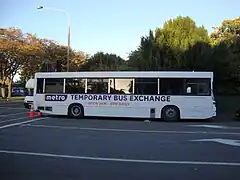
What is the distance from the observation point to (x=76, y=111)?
875 inches

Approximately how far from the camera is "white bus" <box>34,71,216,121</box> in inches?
819

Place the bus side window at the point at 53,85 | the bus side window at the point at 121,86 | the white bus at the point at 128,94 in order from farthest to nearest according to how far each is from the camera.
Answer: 1. the bus side window at the point at 53,85
2. the bus side window at the point at 121,86
3. the white bus at the point at 128,94

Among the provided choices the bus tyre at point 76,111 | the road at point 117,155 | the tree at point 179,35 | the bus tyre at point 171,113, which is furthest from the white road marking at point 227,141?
the tree at point 179,35

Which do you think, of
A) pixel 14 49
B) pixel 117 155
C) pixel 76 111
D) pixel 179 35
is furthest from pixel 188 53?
pixel 14 49

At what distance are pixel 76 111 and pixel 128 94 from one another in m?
3.22

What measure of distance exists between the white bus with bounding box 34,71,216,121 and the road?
5.66 m

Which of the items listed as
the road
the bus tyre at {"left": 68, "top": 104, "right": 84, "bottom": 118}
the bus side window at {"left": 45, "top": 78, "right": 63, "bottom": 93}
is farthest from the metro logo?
the road

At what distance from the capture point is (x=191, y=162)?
904 centimetres

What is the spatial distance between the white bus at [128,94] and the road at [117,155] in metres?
5.66

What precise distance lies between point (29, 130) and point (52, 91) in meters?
7.13

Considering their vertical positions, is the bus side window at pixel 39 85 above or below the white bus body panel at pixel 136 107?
above

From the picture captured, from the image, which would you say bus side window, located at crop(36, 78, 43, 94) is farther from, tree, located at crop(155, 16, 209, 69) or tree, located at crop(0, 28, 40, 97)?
tree, located at crop(0, 28, 40, 97)

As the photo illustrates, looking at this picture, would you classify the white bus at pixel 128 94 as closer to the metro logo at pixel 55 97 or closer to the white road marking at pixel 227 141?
the metro logo at pixel 55 97

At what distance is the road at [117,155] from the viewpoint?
769 cm
